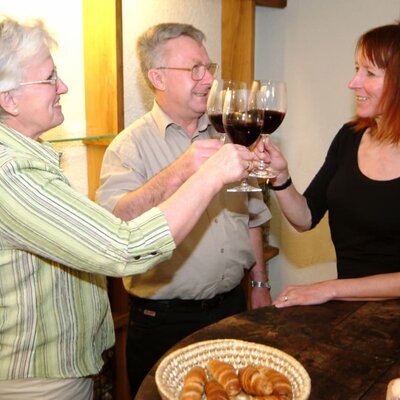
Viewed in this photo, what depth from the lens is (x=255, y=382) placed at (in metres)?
1.02

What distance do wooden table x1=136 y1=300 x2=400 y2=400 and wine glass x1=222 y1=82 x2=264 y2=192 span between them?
38 centimetres

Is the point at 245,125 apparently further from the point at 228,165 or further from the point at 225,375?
the point at 225,375

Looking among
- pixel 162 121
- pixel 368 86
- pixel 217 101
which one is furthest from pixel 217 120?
pixel 368 86

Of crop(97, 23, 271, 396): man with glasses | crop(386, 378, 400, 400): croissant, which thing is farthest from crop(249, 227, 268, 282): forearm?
crop(386, 378, 400, 400): croissant

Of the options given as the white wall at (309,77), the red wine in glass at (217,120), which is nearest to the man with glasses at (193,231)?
the red wine in glass at (217,120)

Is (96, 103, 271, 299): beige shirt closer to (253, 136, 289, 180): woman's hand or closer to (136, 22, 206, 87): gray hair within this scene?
(136, 22, 206, 87): gray hair

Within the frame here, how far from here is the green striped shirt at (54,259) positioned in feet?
3.75

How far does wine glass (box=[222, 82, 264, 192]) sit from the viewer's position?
1.43 metres

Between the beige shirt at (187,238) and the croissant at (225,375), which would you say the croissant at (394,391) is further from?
the beige shirt at (187,238)

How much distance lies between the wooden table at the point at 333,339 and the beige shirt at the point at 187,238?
0.42 m

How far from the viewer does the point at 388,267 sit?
72.9 inches

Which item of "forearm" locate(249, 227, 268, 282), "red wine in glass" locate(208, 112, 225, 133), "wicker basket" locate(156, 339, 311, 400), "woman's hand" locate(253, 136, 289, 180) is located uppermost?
"red wine in glass" locate(208, 112, 225, 133)

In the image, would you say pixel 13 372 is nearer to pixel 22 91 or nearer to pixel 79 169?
pixel 22 91

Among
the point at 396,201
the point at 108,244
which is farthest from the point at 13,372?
the point at 396,201
